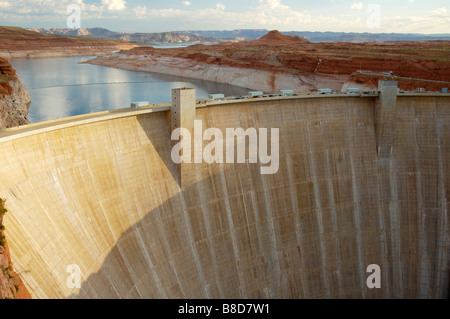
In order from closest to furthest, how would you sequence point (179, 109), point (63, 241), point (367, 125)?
point (63, 241), point (179, 109), point (367, 125)

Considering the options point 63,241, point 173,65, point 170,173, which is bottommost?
point 63,241

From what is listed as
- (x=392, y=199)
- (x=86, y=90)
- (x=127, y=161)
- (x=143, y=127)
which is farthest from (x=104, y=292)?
(x=86, y=90)

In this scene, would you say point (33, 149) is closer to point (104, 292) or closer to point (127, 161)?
point (127, 161)

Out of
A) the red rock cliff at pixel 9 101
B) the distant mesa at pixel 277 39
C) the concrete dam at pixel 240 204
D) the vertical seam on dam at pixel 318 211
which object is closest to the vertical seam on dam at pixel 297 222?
the concrete dam at pixel 240 204

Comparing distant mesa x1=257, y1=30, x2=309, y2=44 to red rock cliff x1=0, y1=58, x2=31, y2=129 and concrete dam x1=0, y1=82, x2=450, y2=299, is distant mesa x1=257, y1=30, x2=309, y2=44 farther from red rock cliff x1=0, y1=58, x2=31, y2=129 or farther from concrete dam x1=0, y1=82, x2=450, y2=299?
concrete dam x1=0, y1=82, x2=450, y2=299

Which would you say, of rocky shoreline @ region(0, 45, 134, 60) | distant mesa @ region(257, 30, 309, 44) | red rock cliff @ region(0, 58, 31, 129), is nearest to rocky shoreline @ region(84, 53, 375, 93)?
rocky shoreline @ region(0, 45, 134, 60)

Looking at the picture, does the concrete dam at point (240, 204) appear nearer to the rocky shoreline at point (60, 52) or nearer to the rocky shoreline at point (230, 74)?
the rocky shoreline at point (230, 74)

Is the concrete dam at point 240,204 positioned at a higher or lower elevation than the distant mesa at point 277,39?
lower

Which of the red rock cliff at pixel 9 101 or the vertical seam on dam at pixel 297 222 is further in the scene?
the red rock cliff at pixel 9 101
